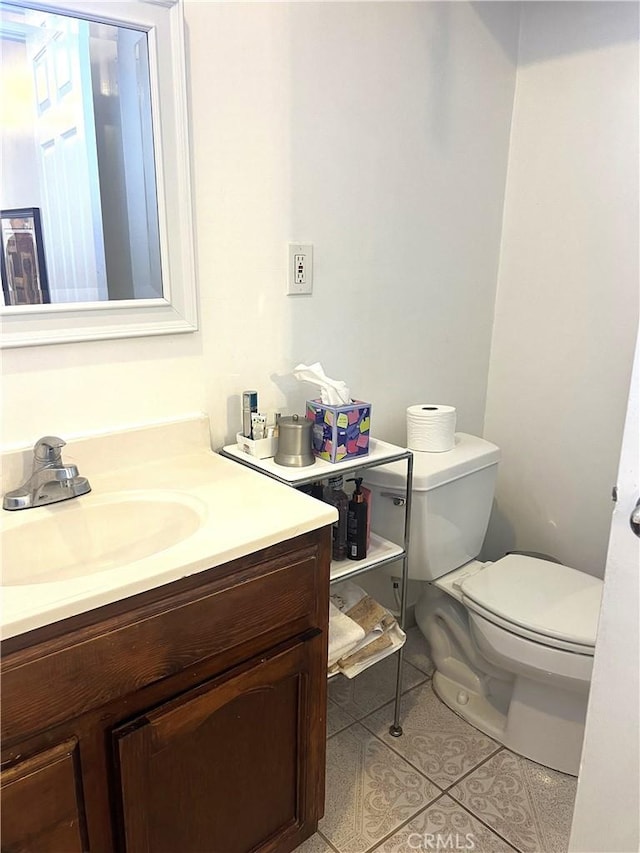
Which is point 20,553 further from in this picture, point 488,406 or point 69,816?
point 488,406

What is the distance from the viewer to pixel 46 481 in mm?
1144

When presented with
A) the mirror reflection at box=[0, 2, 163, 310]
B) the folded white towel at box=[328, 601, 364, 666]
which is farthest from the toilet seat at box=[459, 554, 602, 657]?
the mirror reflection at box=[0, 2, 163, 310]

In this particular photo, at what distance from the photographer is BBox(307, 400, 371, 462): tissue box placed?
1.40 m

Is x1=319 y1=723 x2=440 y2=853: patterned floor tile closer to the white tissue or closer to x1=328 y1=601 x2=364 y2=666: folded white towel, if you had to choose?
x1=328 y1=601 x2=364 y2=666: folded white towel

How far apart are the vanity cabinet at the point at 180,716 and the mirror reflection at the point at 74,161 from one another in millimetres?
638

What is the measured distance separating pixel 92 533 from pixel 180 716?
1.23 ft

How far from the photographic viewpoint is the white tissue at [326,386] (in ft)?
4.76

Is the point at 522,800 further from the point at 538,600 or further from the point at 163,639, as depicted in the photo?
the point at 163,639

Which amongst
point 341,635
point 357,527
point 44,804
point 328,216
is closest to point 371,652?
point 341,635

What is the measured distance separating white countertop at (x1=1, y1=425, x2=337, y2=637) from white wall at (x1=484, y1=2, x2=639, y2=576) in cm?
113

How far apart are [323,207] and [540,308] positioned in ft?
2.70

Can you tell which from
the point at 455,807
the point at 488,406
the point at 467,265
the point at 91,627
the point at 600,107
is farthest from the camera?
the point at 488,406

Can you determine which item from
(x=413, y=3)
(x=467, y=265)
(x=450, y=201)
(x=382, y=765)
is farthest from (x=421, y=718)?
(x=413, y=3)

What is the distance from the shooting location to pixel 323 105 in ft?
5.01
